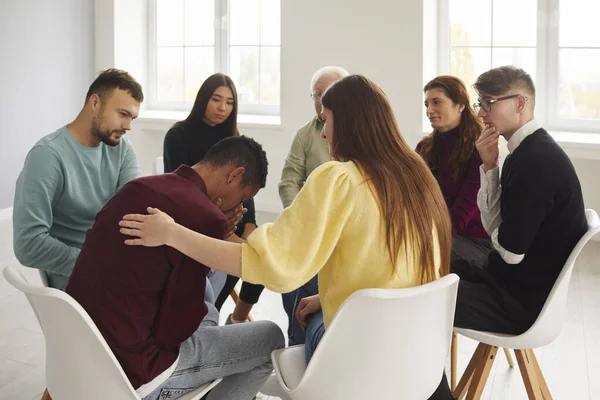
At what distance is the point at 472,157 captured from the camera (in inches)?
111

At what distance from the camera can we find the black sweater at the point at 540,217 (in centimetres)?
200

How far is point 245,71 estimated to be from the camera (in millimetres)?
6246

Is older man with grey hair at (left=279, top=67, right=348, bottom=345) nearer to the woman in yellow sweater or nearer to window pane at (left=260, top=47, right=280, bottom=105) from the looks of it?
the woman in yellow sweater

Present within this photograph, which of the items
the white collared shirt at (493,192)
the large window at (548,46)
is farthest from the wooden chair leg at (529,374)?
the large window at (548,46)

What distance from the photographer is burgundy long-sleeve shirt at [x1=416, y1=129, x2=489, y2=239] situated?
2.75 m

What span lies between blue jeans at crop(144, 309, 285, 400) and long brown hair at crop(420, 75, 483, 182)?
115 cm

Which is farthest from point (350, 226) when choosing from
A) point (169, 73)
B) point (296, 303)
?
point (169, 73)

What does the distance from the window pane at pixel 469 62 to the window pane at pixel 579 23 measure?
0.53 meters

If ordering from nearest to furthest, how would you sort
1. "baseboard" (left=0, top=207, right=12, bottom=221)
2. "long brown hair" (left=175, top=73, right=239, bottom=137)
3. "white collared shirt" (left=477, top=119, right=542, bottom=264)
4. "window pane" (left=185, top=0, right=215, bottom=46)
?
"white collared shirt" (left=477, top=119, right=542, bottom=264)
"long brown hair" (left=175, top=73, right=239, bottom=137)
"baseboard" (left=0, top=207, right=12, bottom=221)
"window pane" (left=185, top=0, right=215, bottom=46)

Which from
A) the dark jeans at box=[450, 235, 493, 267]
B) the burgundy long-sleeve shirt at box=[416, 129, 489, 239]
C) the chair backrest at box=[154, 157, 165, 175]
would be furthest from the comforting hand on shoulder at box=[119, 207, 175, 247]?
the chair backrest at box=[154, 157, 165, 175]

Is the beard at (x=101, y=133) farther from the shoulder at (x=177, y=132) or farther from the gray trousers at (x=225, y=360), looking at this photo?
the gray trousers at (x=225, y=360)

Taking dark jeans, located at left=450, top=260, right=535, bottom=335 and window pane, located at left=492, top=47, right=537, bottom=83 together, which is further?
window pane, located at left=492, top=47, right=537, bottom=83

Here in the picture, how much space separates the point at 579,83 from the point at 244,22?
2.77m

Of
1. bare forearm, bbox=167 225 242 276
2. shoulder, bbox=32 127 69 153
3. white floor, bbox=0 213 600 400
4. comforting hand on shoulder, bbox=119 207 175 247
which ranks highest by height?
shoulder, bbox=32 127 69 153
